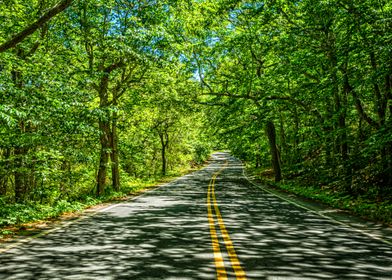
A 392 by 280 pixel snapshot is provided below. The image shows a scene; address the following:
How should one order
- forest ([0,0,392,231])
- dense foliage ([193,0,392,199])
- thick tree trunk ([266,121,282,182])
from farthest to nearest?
1. thick tree trunk ([266,121,282,182])
2. dense foliage ([193,0,392,199])
3. forest ([0,0,392,231])

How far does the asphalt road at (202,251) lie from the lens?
4.93m

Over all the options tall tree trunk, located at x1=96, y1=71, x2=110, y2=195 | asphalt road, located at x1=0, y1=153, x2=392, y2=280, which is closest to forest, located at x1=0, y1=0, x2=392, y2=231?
tall tree trunk, located at x1=96, y1=71, x2=110, y2=195

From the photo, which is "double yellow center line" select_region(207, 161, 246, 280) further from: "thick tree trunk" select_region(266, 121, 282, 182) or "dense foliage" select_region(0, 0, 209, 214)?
"thick tree trunk" select_region(266, 121, 282, 182)

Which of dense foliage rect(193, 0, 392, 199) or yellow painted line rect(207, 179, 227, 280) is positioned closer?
yellow painted line rect(207, 179, 227, 280)

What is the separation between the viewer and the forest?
10531 mm

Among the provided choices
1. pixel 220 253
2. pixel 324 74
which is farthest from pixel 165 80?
pixel 220 253

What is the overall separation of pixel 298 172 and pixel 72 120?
1928 cm

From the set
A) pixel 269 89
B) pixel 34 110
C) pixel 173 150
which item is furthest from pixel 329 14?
pixel 173 150

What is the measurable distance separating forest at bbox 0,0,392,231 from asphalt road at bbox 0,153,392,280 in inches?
106

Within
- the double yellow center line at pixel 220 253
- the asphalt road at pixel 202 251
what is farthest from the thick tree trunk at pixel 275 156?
the double yellow center line at pixel 220 253

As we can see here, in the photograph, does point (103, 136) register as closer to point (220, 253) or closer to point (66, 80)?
point (66, 80)

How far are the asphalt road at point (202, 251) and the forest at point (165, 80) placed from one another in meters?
2.69

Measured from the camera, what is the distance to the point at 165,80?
18.5 metres

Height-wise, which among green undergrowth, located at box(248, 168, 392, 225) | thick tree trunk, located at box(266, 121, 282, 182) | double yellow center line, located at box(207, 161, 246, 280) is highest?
thick tree trunk, located at box(266, 121, 282, 182)
